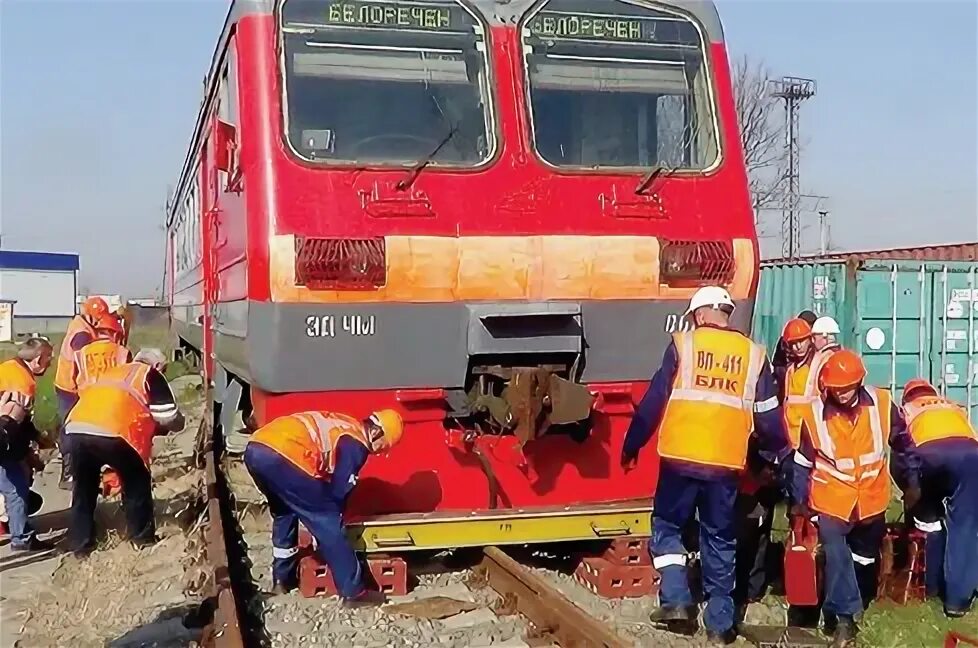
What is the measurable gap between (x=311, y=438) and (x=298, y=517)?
1.48 feet

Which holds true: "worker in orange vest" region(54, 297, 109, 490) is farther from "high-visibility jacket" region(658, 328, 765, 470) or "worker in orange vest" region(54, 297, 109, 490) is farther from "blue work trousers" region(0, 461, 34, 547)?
"high-visibility jacket" region(658, 328, 765, 470)

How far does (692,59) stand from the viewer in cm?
657

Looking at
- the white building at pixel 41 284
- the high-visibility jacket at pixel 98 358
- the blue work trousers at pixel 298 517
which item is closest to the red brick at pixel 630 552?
the blue work trousers at pixel 298 517

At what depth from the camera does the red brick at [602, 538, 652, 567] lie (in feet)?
19.8

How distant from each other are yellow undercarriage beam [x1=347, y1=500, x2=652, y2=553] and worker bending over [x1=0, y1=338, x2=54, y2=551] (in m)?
3.20

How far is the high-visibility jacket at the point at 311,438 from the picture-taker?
5.71 m

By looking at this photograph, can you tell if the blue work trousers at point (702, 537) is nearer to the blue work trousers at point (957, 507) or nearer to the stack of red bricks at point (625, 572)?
the stack of red bricks at point (625, 572)

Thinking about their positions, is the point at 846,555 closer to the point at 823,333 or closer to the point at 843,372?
the point at 843,372

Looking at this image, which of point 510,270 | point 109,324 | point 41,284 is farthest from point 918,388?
point 41,284

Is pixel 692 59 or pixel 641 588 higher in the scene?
pixel 692 59

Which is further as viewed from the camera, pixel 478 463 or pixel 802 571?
pixel 478 463

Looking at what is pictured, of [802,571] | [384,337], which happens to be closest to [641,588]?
[802,571]

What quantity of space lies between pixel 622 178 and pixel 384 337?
1.62m

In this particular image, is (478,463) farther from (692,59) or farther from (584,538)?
(692,59)
